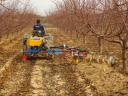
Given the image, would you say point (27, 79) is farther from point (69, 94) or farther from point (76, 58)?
point (76, 58)

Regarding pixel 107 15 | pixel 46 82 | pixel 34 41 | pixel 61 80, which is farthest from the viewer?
pixel 34 41

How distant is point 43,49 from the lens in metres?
13.4

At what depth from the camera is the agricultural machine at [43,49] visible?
42.4 feet

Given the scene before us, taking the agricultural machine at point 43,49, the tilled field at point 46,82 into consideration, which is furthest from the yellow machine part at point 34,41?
the tilled field at point 46,82

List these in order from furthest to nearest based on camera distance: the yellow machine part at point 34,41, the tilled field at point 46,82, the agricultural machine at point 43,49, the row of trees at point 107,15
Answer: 1. the yellow machine part at point 34,41
2. the agricultural machine at point 43,49
3. the tilled field at point 46,82
4. the row of trees at point 107,15

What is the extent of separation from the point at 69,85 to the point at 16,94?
1.56m

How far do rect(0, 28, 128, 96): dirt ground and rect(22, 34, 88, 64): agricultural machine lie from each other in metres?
0.56

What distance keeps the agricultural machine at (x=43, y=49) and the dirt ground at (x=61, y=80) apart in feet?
1.84

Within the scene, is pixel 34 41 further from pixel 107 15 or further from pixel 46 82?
pixel 46 82

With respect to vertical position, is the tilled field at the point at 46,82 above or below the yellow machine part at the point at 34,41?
below

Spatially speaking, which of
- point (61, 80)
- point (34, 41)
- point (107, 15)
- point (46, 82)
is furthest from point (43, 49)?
point (46, 82)

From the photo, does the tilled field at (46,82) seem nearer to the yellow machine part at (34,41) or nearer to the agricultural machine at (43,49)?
the agricultural machine at (43,49)

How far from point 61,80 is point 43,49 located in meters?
3.98

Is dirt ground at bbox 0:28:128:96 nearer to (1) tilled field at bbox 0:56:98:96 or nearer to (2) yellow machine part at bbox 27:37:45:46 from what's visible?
(1) tilled field at bbox 0:56:98:96
